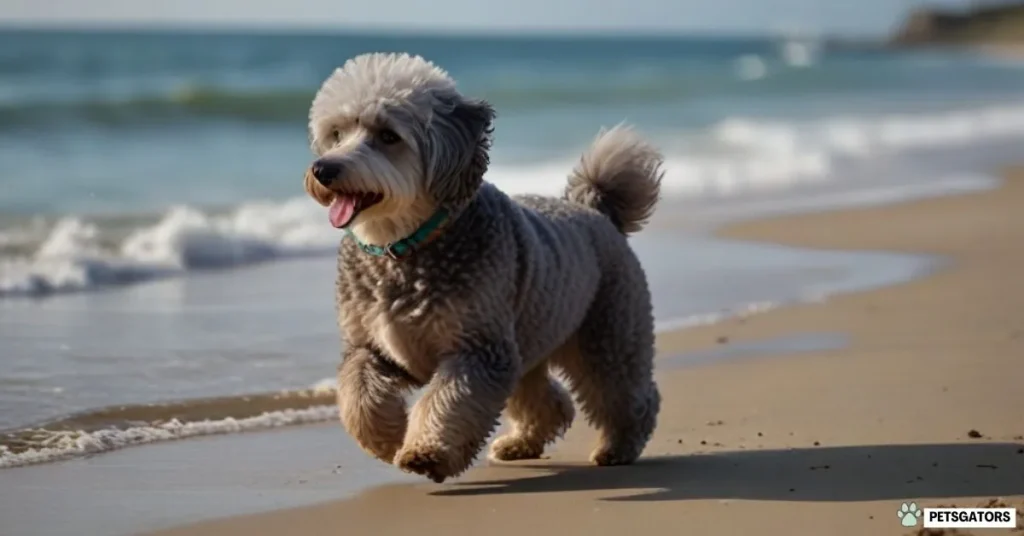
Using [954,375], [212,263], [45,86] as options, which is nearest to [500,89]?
[45,86]

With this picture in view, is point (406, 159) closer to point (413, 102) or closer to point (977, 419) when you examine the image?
point (413, 102)

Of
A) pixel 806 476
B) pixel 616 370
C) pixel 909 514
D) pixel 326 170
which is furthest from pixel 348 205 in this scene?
pixel 909 514

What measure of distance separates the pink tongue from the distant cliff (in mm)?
117246

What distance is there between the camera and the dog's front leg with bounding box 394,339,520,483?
570 cm

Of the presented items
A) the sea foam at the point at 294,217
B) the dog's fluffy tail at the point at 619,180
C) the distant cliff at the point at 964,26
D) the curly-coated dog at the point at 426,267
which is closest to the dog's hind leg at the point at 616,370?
the curly-coated dog at the point at 426,267

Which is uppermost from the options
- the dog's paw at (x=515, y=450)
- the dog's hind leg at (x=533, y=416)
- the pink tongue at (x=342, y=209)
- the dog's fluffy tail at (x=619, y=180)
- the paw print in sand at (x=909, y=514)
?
the dog's fluffy tail at (x=619, y=180)

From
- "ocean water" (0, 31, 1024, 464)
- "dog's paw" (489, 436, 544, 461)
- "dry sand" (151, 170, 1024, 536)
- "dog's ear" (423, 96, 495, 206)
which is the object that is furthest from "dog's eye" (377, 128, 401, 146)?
"ocean water" (0, 31, 1024, 464)

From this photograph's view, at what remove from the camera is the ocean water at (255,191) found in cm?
880

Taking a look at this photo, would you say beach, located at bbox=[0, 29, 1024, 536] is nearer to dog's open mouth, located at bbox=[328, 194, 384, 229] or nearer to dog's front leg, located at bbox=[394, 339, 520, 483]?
dog's front leg, located at bbox=[394, 339, 520, 483]

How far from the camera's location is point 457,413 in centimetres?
569

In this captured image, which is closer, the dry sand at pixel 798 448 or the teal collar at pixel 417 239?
the dry sand at pixel 798 448

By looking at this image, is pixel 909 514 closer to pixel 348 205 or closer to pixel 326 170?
pixel 348 205

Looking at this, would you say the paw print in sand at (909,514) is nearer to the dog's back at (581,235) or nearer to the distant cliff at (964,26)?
the dog's back at (581,235)

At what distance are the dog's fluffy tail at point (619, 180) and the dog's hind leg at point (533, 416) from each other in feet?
2.56
